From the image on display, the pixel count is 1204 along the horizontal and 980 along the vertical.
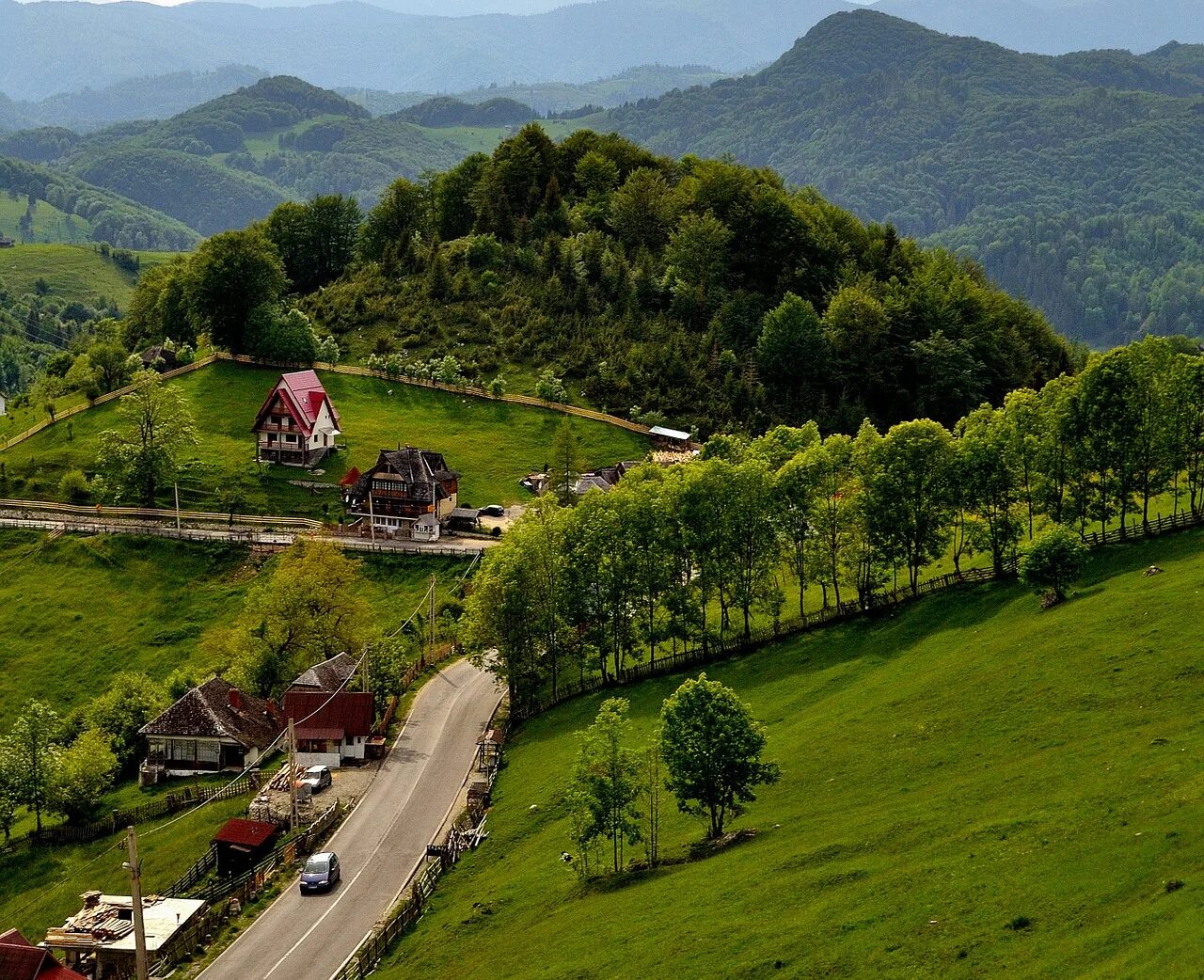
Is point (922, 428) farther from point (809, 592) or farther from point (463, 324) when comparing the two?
point (463, 324)

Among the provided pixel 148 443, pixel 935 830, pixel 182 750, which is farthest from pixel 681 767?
pixel 148 443

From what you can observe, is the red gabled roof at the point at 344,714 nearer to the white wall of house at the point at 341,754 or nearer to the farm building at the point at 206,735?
the white wall of house at the point at 341,754

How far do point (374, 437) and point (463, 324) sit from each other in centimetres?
3146

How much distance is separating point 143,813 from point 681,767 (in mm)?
41745

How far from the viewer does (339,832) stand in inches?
2739

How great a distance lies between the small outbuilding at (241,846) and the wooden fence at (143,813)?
37.2 ft

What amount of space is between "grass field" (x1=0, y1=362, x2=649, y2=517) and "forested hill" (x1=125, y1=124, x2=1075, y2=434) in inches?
201

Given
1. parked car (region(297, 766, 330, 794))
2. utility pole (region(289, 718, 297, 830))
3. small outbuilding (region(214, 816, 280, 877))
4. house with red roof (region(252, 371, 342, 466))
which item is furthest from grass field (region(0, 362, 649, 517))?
small outbuilding (region(214, 816, 280, 877))

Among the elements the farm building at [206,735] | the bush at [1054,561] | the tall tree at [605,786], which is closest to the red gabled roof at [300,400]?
the farm building at [206,735]

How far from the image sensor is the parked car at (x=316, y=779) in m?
75.1

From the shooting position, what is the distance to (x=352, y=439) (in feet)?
451

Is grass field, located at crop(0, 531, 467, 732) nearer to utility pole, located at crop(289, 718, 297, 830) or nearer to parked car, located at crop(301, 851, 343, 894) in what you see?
utility pole, located at crop(289, 718, 297, 830)

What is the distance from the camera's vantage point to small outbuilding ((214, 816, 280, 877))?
66250 millimetres

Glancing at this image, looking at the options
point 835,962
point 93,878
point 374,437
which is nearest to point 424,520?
point 374,437
